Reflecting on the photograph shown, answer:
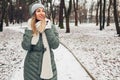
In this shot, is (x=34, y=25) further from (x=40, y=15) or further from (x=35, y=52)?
(x=35, y=52)

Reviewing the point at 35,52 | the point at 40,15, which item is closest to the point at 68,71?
the point at 35,52

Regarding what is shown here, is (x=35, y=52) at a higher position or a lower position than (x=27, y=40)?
lower

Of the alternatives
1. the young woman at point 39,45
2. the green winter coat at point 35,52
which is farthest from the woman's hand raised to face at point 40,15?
the green winter coat at point 35,52

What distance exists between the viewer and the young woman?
5797 mm

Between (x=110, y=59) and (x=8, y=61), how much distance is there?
4.31 m

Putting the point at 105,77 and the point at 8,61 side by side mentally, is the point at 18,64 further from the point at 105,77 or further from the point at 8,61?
the point at 105,77

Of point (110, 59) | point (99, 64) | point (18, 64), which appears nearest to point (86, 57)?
point (110, 59)

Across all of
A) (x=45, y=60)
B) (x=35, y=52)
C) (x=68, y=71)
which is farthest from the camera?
(x=68, y=71)

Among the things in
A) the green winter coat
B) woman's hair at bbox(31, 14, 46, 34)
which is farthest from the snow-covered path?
woman's hair at bbox(31, 14, 46, 34)

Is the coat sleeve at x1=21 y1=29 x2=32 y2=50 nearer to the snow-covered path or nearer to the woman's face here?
the woman's face

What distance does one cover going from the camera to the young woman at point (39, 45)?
580cm

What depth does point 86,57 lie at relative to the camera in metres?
15.6

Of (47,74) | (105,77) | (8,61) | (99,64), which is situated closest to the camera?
(47,74)

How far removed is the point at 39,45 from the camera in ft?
19.2
